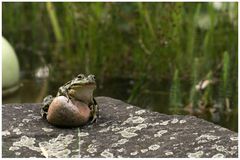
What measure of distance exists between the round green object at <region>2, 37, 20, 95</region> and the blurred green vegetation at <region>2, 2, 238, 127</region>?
0.99ft

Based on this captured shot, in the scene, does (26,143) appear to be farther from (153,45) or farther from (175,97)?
(153,45)

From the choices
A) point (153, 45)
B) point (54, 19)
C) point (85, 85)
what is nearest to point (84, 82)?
point (85, 85)

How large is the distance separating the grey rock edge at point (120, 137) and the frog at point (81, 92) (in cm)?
3

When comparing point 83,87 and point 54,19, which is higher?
point 54,19

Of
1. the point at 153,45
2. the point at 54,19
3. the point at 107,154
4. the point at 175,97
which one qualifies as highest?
the point at 54,19

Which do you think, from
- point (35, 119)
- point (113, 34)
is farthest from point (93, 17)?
point (35, 119)

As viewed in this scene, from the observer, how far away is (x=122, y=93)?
2.77 metres

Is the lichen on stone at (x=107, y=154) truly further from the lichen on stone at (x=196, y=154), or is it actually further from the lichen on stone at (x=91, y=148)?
the lichen on stone at (x=196, y=154)

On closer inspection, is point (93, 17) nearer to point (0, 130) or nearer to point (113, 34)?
point (113, 34)

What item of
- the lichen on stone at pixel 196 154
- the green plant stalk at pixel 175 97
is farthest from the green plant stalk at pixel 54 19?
the lichen on stone at pixel 196 154

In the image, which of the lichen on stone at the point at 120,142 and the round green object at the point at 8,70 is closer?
Result: the lichen on stone at the point at 120,142

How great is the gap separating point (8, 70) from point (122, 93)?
465mm

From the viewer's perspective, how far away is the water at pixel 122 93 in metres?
2.46

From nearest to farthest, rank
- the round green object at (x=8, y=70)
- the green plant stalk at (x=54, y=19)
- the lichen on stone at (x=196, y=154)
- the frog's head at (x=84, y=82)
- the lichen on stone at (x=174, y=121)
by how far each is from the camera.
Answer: the lichen on stone at (x=196, y=154), the frog's head at (x=84, y=82), the lichen on stone at (x=174, y=121), the round green object at (x=8, y=70), the green plant stalk at (x=54, y=19)
